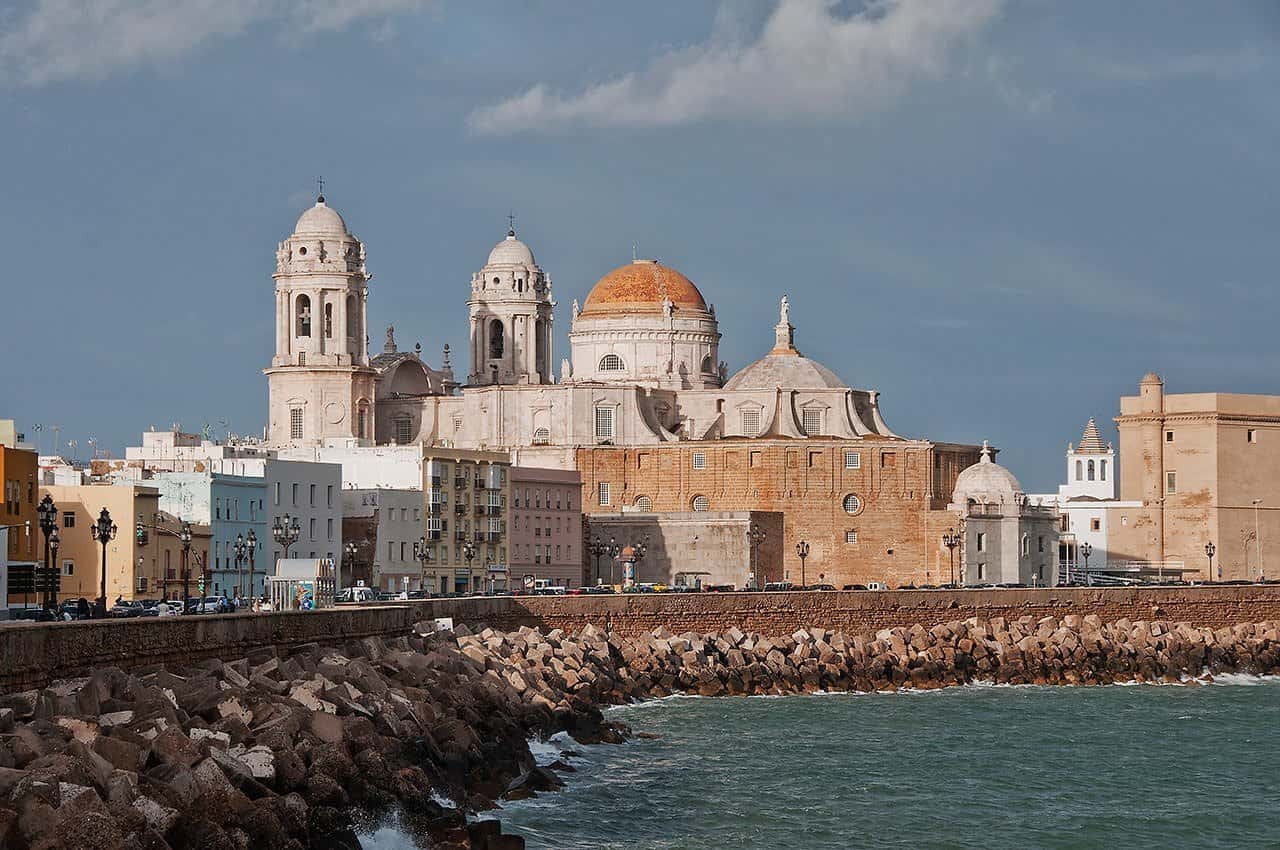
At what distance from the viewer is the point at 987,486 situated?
8431cm

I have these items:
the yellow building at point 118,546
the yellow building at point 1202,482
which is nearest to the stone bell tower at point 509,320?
the yellow building at point 1202,482

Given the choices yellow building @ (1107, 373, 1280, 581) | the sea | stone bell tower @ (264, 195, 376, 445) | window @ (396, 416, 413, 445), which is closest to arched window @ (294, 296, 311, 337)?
stone bell tower @ (264, 195, 376, 445)

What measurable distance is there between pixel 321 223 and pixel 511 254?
10795 mm

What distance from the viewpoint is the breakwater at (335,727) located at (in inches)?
810

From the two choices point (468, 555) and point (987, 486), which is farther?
point (987, 486)

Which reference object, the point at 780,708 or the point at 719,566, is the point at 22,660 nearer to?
the point at 780,708

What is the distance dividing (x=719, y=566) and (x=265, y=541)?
21.9 m

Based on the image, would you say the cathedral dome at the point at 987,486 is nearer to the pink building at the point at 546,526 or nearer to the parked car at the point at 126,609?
the pink building at the point at 546,526

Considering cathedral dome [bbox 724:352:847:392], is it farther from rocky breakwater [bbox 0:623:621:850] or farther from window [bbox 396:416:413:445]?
rocky breakwater [bbox 0:623:621:850]

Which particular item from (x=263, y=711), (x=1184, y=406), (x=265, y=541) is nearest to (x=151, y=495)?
(x=265, y=541)

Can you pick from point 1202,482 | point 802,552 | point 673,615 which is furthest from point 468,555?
point 1202,482

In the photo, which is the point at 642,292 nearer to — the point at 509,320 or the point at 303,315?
the point at 509,320

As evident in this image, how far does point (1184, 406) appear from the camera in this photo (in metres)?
92.8

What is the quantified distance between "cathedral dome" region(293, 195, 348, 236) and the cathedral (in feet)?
0.25
